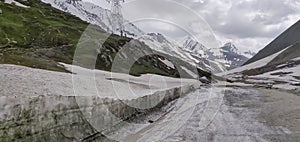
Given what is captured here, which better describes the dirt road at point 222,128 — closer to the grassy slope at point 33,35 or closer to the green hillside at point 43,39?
the green hillside at point 43,39

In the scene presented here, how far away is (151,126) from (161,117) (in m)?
4.63

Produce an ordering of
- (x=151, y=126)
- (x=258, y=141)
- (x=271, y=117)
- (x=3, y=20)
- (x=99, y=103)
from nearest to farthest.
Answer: (x=258, y=141)
(x=99, y=103)
(x=151, y=126)
(x=271, y=117)
(x=3, y=20)

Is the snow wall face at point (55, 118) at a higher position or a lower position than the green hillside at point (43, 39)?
lower

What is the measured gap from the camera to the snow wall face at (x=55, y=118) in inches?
529

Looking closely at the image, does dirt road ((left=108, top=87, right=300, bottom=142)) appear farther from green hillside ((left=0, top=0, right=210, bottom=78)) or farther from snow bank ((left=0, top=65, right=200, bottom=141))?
green hillside ((left=0, top=0, right=210, bottom=78))

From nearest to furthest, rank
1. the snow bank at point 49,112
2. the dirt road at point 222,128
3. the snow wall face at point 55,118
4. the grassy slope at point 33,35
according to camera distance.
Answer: the snow wall face at point 55,118, the snow bank at point 49,112, the dirt road at point 222,128, the grassy slope at point 33,35

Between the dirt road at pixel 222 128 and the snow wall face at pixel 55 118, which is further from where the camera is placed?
the dirt road at pixel 222 128

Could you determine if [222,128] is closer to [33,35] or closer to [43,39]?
[43,39]

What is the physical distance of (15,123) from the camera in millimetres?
13500

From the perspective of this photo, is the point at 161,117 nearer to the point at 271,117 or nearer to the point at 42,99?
the point at 271,117

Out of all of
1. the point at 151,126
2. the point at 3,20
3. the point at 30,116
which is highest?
the point at 3,20

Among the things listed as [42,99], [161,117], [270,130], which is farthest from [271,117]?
[42,99]

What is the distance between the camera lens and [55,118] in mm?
15953

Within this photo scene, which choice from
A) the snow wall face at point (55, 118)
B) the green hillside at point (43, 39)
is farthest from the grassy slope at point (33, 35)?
the snow wall face at point (55, 118)
